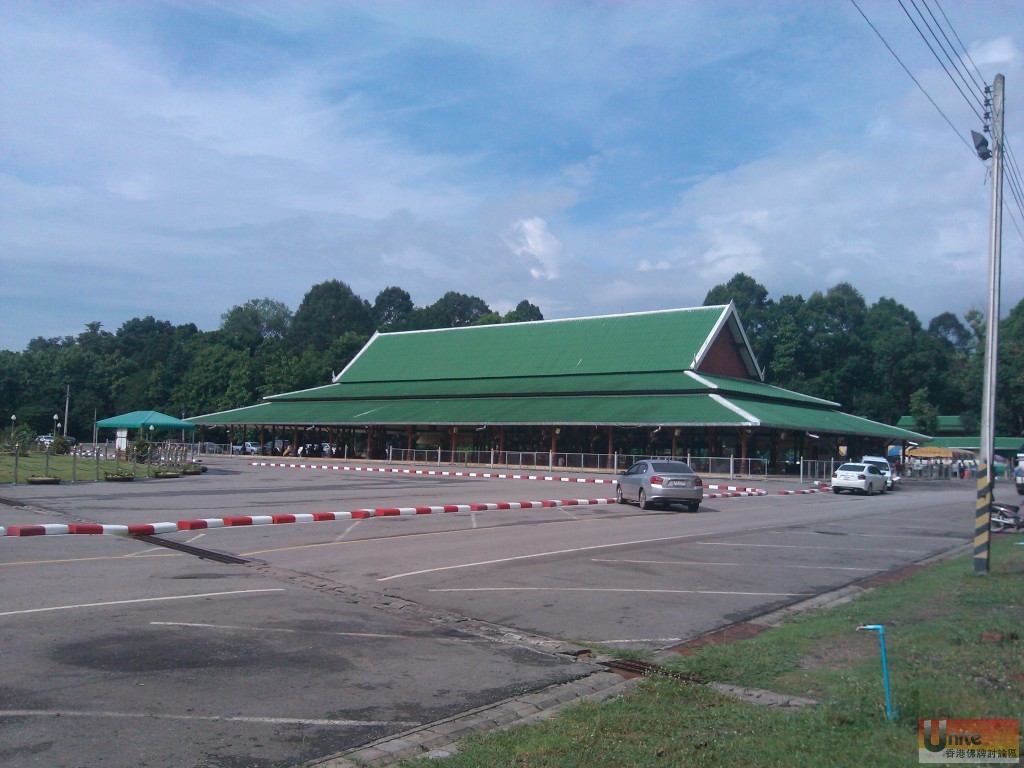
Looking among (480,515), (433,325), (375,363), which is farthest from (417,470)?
(433,325)

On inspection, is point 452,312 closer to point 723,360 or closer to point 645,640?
point 723,360

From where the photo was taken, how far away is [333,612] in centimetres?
1046

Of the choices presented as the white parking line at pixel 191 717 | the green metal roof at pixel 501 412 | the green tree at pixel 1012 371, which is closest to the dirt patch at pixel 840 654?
the white parking line at pixel 191 717

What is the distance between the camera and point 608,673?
8109 mm

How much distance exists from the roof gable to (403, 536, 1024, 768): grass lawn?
47690 mm

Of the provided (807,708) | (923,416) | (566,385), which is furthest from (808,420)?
(807,708)

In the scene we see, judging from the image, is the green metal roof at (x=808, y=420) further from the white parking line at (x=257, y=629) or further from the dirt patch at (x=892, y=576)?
the white parking line at (x=257, y=629)

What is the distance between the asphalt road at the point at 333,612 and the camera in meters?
6.38

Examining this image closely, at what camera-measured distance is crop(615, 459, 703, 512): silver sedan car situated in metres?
26.7

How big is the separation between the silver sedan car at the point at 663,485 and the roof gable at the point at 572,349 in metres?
28.7

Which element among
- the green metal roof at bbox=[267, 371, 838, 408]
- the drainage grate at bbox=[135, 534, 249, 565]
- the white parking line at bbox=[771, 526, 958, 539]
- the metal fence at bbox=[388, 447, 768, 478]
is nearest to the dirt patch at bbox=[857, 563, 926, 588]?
the white parking line at bbox=[771, 526, 958, 539]

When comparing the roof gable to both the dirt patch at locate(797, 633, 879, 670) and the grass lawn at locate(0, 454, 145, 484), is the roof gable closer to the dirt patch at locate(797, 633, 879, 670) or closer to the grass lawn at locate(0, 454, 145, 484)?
the grass lawn at locate(0, 454, 145, 484)

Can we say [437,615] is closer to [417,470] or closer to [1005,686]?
→ [1005,686]

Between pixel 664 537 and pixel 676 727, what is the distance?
13.1 meters
